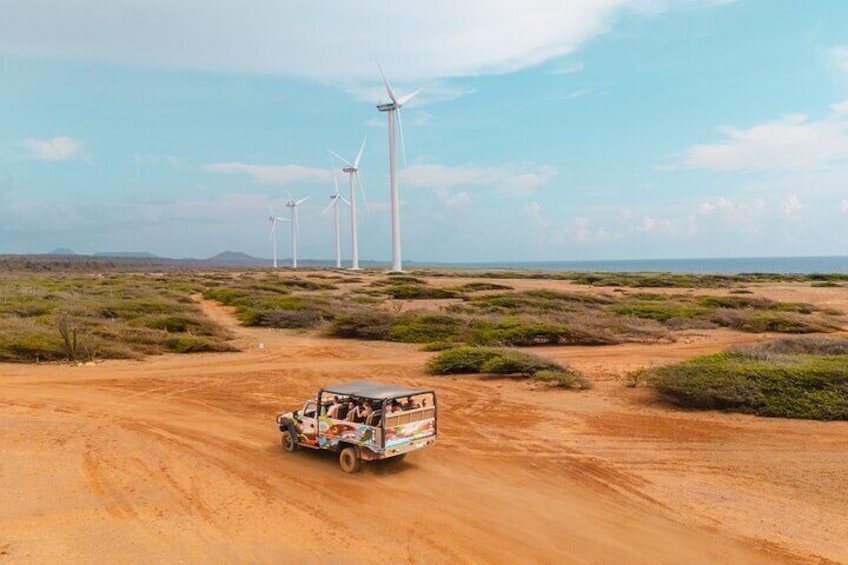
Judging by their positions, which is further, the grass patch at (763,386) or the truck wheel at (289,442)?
the grass patch at (763,386)

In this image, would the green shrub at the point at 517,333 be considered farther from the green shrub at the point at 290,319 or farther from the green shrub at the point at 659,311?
the green shrub at the point at 290,319

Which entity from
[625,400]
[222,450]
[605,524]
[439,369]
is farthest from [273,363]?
[605,524]

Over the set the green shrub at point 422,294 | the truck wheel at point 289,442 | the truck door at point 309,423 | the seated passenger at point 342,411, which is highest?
the green shrub at point 422,294

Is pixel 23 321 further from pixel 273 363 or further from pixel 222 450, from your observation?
pixel 222 450

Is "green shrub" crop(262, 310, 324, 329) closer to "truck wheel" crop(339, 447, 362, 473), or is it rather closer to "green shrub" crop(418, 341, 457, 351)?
"green shrub" crop(418, 341, 457, 351)

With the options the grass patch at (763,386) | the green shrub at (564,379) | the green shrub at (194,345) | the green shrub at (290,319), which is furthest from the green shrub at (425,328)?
the grass patch at (763,386)

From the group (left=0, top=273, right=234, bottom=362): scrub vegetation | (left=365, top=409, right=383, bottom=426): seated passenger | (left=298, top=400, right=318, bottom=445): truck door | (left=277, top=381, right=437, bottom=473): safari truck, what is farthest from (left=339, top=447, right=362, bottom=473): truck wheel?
(left=0, top=273, right=234, bottom=362): scrub vegetation

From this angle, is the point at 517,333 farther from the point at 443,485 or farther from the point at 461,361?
the point at 443,485
